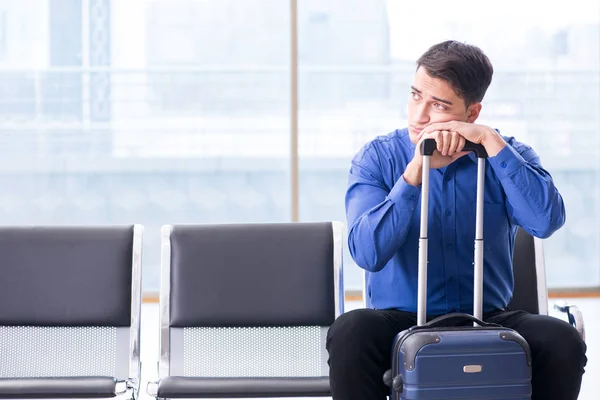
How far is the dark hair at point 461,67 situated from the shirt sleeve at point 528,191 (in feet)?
0.52

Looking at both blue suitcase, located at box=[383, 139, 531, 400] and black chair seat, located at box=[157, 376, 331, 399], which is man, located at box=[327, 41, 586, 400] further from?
black chair seat, located at box=[157, 376, 331, 399]

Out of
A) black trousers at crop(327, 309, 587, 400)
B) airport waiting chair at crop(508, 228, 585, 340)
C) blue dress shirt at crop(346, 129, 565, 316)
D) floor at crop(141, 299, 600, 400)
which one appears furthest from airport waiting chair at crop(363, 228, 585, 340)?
floor at crop(141, 299, 600, 400)

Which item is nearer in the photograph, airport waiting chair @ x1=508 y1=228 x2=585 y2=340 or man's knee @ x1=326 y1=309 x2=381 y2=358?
man's knee @ x1=326 y1=309 x2=381 y2=358

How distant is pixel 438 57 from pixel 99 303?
3.51ft

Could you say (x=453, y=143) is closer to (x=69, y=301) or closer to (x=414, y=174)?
(x=414, y=174)

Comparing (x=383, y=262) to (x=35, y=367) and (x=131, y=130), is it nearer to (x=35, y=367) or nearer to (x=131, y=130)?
(x=35, y=367)

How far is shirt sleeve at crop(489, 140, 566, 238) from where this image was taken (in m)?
1.86

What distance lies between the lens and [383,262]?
1.86 metres

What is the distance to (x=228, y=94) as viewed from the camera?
4676 mm

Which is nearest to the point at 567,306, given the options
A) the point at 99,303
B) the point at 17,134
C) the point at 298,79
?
the point at 99,303

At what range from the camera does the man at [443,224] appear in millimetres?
1729

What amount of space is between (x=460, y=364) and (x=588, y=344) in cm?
231

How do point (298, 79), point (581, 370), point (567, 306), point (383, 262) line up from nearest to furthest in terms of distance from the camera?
point (581, 370), point (383, 262), point (567, 306), point (298, 79)

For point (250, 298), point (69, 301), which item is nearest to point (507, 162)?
point (250, 298)
